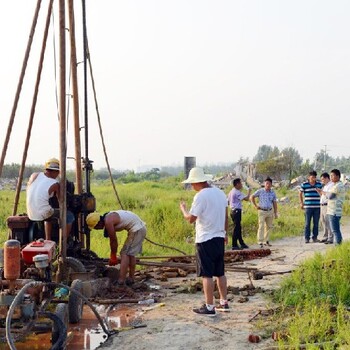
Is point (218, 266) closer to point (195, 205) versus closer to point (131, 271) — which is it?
point (195, 205)

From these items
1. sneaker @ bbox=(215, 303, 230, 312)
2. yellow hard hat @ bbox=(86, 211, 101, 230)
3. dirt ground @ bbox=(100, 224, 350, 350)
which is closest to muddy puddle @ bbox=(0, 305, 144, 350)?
dirt ground @ bbox=(100, 224, 350, 350)

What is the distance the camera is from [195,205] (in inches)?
295

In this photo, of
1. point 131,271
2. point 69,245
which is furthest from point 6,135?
point 131,271

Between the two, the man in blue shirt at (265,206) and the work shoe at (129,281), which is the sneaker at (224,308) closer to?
the work shoe at (129,281)

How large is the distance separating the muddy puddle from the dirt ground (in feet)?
0.44

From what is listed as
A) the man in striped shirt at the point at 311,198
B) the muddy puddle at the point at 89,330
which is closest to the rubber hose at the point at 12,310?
the muddy puddle at the point at 89,330

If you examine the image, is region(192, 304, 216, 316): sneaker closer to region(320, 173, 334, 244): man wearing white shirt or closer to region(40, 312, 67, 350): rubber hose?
region(40, 312, 67, 350): rubber hose

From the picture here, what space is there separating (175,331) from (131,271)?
2.62m

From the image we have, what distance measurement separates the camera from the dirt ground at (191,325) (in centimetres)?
630

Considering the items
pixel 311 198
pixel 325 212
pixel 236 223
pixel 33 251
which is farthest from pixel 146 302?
pixel 325 212

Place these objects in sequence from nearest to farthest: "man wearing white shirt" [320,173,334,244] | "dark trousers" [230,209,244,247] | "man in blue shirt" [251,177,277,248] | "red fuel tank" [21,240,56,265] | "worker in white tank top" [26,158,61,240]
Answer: "red fuel tank" [21,240,56,265], "worker in white tank top" [26,158,61,240], "dark trousers" [230,209,244,247], "man in blue shirt" [251,177,277,248], "man wearing white shirt" [320,173,334,244]

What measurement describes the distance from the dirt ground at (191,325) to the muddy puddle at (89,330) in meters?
Result: 0.13

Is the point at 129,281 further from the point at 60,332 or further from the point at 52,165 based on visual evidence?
the point at 60,332

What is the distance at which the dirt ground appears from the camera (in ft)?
20.7
